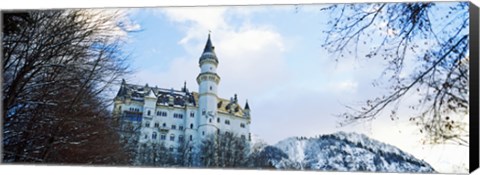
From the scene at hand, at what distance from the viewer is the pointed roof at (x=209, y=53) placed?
7.10 m

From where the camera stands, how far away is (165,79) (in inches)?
286

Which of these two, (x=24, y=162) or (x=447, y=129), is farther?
(x=24, y=162)

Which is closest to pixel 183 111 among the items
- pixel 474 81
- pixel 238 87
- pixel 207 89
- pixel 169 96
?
pixel 169 96

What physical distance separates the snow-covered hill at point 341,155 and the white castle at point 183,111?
47cm

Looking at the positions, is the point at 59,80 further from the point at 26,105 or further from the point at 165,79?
the point at 165,79

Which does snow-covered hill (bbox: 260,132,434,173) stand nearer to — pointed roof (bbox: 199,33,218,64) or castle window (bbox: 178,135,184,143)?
castle window (bbox: 178,135,184,143)

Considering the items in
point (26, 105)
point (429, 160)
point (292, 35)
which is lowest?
point (429, 160)

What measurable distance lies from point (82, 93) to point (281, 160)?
93.7 inches

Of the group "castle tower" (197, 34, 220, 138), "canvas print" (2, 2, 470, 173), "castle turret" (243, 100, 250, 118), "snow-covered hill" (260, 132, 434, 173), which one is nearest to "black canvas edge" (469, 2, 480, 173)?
"canvas print" (2, 2, 470, 173)

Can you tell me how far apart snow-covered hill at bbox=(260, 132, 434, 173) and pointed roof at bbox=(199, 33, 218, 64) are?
45.5 inches

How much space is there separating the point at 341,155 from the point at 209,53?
182 centimetres

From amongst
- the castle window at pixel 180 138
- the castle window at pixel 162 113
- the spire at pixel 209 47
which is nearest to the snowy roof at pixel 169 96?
the castle window at pixel 162 113

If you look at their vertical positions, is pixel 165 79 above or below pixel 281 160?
above

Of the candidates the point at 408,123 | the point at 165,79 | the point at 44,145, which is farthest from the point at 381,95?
the point at 44,145
